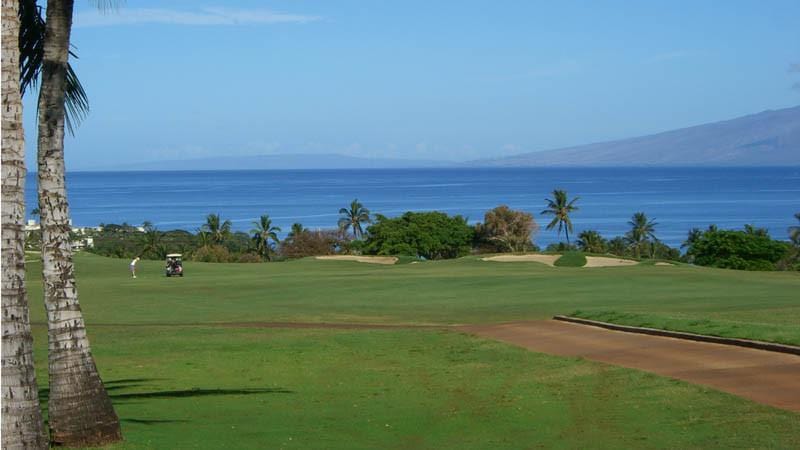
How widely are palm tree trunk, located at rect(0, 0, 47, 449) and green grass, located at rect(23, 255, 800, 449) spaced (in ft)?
6.70

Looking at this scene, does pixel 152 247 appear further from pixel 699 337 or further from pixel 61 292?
pixel 61 292

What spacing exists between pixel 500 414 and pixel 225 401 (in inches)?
170

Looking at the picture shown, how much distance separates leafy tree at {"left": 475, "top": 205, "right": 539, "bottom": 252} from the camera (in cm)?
9556

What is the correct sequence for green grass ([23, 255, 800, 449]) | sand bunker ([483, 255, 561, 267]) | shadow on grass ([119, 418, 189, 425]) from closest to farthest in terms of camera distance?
green grass ([23, 255, 800, 449])
shadow on grass ([119, 418, 189, 425])
sand bunker ([483, 255, 561, 267])

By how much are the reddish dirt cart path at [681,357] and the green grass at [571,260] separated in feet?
97.9

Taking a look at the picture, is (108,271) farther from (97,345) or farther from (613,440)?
(613,440)

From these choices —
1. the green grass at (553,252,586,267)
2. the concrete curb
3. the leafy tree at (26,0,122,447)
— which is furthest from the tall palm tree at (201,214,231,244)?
the leafy tree at (26,0,122,447)

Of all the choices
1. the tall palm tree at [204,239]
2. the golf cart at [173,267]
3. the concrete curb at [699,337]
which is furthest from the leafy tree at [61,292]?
the tall palm tree at [204,239]

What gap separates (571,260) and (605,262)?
1.87m

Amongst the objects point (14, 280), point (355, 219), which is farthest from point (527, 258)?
point (355, 219)

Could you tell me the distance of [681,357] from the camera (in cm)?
1916

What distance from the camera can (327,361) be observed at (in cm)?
2098

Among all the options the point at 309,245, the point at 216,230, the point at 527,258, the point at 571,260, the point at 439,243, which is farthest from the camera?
the point at 216,230

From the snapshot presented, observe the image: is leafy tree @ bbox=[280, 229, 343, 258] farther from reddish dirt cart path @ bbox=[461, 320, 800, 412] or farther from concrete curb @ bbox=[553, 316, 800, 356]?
reddish dirt cart path @ bbox=[461, 320, 800, 412]
